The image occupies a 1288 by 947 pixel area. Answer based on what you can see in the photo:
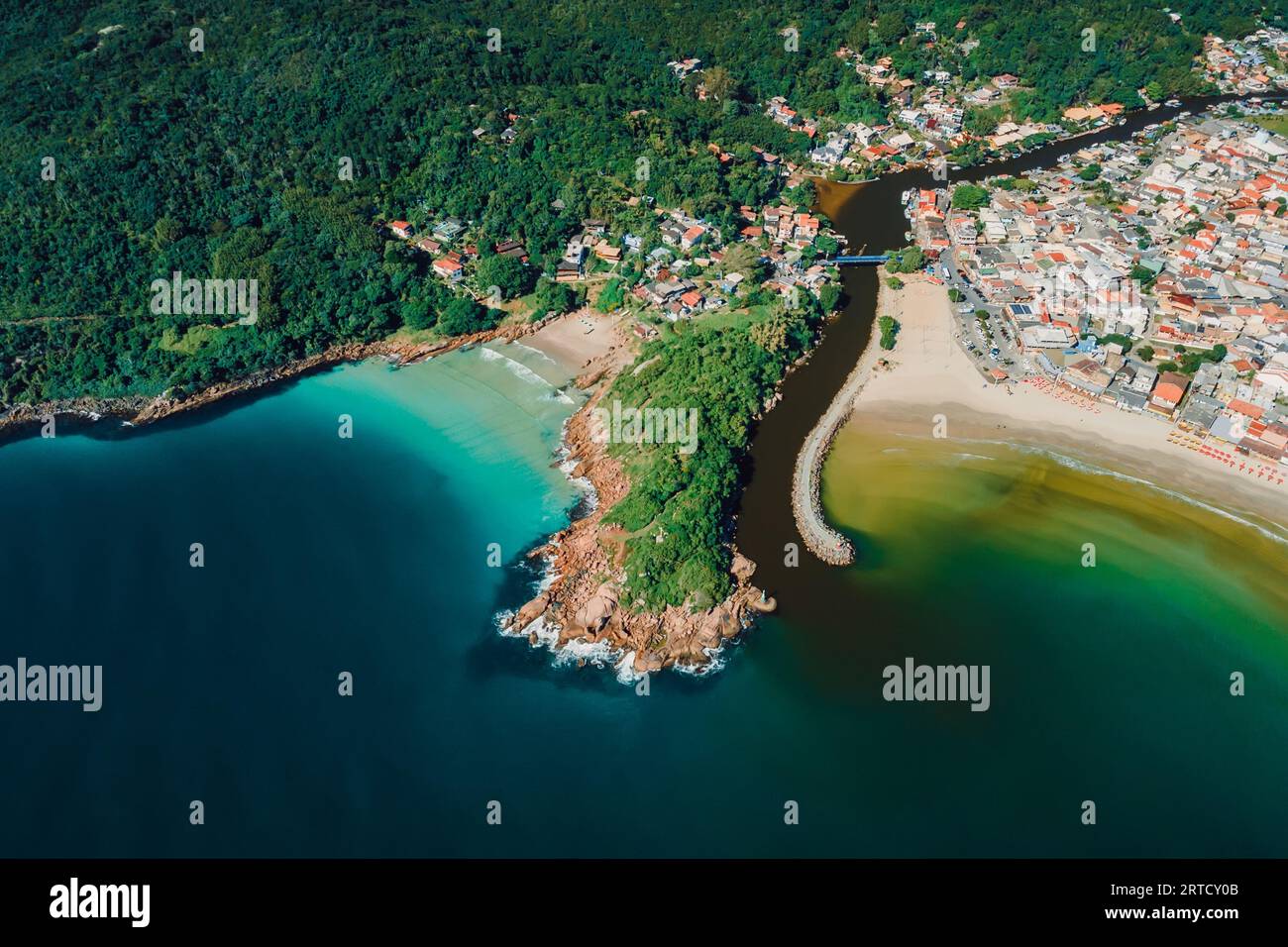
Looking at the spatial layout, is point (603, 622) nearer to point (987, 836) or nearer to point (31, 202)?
point (987, 836)

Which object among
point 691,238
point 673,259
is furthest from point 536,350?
point 691,238

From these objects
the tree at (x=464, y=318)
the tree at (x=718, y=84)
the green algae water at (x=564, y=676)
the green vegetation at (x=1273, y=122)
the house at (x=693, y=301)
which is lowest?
the green algae water at (x=564, y=676)

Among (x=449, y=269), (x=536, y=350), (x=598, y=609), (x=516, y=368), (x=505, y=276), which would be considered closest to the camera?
(x=598, y=609)

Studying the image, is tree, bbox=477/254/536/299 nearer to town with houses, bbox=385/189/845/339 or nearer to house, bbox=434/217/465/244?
town with houses, bbox=385/189/845/339

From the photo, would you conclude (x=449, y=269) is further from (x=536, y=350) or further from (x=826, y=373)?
(x=826, y=373)

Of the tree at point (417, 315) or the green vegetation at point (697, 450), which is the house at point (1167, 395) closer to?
the green vegetation at point (697, 450)

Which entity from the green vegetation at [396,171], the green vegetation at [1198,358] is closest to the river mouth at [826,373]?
the green vegetation at [396,171]
